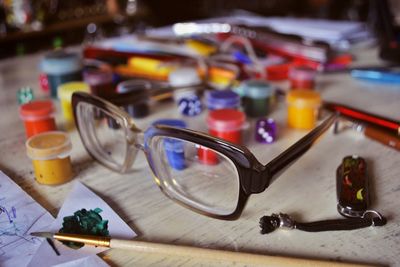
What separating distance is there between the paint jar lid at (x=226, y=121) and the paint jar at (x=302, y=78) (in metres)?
0.23

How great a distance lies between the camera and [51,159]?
1.57 feet

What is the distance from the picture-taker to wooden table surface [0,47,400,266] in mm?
371

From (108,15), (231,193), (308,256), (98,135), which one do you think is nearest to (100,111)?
(98,135)

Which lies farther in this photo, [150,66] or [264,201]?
[150,66]

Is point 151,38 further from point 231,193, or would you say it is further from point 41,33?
point 41,33

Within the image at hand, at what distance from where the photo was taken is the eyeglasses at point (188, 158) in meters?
0.41

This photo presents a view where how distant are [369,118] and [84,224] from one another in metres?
0.39

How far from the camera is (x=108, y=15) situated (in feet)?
6.27

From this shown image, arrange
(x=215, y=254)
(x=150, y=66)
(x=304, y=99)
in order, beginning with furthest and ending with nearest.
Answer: (x=150, y=66) < (x=304, y=99) < (x=215, y=254)

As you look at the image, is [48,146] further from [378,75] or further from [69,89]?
[378,75]

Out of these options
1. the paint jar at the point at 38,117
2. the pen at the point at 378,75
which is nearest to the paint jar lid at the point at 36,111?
the paint jar at the point at 38,117

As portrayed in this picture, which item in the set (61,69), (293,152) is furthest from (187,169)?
(61,69)

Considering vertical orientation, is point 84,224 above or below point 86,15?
below

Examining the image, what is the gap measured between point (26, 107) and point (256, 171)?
1.17ft
